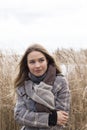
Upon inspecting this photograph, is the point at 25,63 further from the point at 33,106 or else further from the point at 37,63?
the point at 33,106

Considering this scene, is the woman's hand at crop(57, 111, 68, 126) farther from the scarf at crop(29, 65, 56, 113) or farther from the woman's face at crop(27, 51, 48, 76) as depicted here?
the woman's face at crop(27, 51, 48, 76)

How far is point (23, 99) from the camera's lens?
3.32m

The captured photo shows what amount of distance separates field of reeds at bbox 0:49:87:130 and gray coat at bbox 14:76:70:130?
2161 mm

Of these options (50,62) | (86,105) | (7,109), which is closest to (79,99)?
(86,105)

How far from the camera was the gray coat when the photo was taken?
10.6 feet

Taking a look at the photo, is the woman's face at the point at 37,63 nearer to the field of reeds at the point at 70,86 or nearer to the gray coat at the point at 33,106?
the gray coat at the point at 33,106

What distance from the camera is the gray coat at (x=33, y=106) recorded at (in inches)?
127

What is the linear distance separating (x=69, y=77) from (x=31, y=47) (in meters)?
2.84

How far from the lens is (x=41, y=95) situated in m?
3.24

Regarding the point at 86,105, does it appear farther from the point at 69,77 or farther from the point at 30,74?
the point at 30,74

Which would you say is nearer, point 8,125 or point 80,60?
point 8,125

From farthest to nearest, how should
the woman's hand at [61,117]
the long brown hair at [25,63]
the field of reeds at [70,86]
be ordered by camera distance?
the field of reeds at [70,86], the long brown hair at [25,63], the woman's hand at [61,117]

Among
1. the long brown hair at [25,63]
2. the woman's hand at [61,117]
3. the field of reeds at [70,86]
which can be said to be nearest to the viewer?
the woman's hand at [61,117]

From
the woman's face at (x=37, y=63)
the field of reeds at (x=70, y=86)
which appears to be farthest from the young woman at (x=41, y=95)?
the field of reeds at (x=70, y=86)
